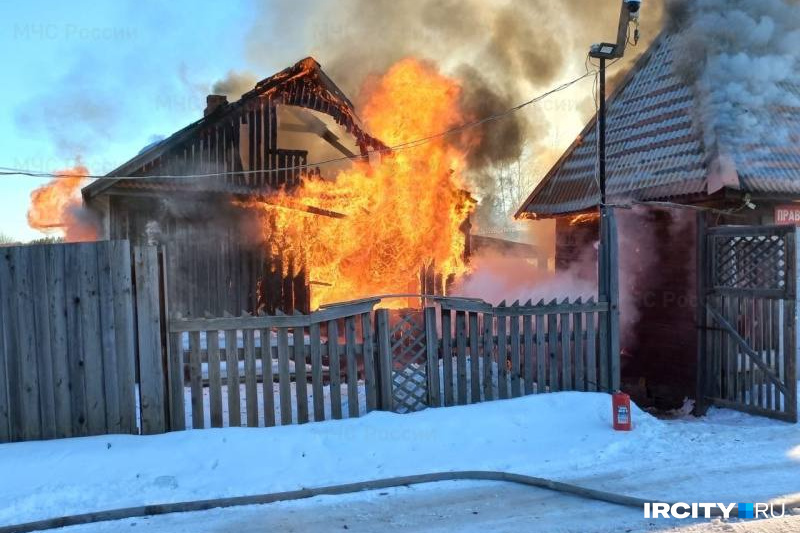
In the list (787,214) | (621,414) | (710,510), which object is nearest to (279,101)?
(621,414)

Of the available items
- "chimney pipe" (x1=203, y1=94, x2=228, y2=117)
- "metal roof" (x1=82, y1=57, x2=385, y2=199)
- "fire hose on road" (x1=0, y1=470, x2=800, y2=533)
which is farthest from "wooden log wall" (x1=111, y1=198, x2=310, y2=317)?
"fire hose on road" (x1=0, y1=470, x2=800, y2=533)

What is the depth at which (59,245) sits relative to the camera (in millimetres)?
5746

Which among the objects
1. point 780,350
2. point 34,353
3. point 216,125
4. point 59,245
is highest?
point 216,125

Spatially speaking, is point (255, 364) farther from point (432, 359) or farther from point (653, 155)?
point (653, 155)

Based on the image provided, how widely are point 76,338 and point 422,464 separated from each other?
3.71 metres

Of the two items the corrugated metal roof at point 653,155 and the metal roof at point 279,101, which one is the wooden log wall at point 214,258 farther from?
the corrugated metal roof at point 653,155

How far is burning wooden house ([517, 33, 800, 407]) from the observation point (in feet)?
34.2

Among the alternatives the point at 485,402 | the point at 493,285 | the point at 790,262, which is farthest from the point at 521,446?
the point at 493,285

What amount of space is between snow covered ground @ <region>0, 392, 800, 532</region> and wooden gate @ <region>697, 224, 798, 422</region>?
106 cm

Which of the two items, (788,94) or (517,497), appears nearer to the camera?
(517,497)

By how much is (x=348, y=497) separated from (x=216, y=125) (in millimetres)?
10227

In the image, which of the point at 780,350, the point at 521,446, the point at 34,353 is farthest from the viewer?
the point at 780,350

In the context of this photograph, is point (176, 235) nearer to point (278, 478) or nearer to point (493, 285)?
point (278, 478)

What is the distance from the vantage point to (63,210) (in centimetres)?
2023
